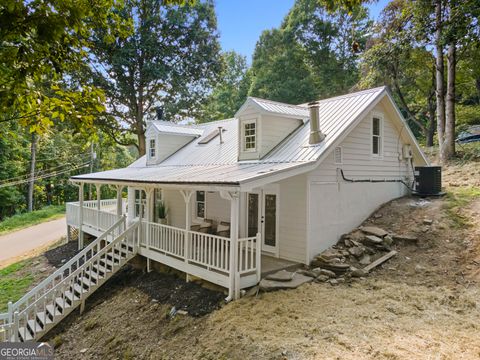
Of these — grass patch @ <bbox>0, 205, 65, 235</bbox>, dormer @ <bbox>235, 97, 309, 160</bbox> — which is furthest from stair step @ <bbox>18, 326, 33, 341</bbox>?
grass patch @ <bbox>0, 205, 65, 235</bbox>

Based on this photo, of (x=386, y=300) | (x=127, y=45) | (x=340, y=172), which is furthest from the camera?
(x=127, y=45)

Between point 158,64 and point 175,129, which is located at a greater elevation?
point 158,64

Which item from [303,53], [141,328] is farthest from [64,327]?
[303,53]

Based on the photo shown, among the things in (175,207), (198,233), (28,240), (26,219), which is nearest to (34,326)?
(198,233)

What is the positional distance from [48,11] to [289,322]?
5958mm

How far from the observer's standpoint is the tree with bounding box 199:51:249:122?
28.4 meters

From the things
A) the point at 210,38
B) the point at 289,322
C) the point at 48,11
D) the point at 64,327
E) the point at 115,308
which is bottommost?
the point at 64,327

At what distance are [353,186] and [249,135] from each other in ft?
12.8

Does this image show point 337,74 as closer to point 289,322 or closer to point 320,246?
point 320,246

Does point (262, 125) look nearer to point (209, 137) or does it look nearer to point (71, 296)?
point (209, 137)

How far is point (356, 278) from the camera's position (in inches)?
320

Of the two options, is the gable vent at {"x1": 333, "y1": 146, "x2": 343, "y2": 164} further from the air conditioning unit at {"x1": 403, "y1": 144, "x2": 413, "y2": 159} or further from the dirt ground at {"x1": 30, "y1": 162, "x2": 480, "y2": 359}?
the air conditioning unit at {"x1": 403, "y1": 144, "x2": 413, "y2": 159}

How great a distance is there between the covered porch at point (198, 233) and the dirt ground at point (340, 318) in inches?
34.2

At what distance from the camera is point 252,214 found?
1081 cm
